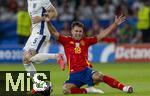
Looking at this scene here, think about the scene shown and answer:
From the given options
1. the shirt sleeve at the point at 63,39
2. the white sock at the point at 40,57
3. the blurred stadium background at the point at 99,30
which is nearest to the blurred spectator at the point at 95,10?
the blurred stadium background at the point at 99,30

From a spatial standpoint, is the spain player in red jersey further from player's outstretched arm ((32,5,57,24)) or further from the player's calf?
player's outstretched arm ((32,5,57,24))

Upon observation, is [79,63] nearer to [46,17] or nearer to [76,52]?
[76,52]

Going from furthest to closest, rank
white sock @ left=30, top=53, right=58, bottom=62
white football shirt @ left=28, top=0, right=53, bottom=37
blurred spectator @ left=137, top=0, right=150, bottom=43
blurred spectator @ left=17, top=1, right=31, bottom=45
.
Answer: blurred spectator @ left=137, top=0, right=150, bottom=43
blurred spectator @ left=17, top=1, right=31, bottom=45
white football shirt @ left=28, top=0, right=53, bottom=37
white sock @ left=30, top=53, right=58, bottom=62

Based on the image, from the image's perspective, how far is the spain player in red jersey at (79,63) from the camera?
42.2 ft

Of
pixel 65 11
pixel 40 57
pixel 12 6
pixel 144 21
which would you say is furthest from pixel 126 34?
pixel 40 57

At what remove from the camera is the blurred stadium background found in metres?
24.9

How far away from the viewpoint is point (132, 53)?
25.1 m

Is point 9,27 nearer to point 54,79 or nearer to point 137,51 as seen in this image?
point 137,51

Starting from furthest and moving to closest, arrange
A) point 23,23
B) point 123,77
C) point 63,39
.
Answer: point 23,23 < point 123,77 < point 63,39

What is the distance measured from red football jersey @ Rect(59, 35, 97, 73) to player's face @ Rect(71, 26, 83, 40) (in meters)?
0.10

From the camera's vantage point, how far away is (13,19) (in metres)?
28.6

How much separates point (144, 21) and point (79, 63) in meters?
14.2

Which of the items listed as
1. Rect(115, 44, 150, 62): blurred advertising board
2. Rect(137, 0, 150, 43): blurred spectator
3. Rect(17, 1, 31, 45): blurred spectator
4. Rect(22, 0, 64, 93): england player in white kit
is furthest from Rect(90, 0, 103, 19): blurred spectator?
Rect(22, 0, 64, 93): england player in white kit

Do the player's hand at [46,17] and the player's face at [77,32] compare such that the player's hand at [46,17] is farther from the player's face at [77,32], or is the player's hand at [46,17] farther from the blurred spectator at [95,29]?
the blurred spectator at [95,29]
